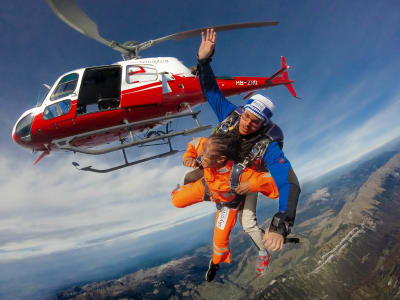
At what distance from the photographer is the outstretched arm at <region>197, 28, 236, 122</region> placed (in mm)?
3523

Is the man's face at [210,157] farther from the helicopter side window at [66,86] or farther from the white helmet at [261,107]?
the helicopter side window at [66,86]

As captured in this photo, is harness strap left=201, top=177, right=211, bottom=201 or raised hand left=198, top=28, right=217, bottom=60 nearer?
raised hand left=198, top=28, right=217, bottom=60

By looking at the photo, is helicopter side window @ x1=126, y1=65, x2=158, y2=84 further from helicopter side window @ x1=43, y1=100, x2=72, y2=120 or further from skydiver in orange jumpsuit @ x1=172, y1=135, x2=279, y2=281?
skydiver in orange jumpsuit @ x1=172, y1=135, x2=279, y2=281

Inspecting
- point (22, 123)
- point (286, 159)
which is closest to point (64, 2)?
point (22, 123)

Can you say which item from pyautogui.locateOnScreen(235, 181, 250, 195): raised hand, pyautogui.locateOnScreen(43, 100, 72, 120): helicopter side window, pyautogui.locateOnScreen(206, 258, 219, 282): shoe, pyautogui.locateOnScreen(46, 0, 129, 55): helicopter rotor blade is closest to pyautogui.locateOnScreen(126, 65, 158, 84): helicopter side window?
pyautogui.locateOnScreen(46, 0, 129, 55): helicopter rotor blade

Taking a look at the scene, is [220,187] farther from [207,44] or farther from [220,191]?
[207,44]

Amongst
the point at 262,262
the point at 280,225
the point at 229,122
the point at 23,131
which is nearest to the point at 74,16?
the point at 23,131

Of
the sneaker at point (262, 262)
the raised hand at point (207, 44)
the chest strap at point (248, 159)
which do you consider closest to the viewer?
the chest strap at point (248, 159)

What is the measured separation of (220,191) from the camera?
12.9ft

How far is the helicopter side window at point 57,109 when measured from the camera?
6.64 meters

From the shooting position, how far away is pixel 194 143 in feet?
13.0

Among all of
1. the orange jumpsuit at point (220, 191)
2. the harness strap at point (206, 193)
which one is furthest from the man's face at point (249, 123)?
the harness strap at point (206, 193)

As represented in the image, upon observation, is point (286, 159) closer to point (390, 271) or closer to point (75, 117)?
point (75, 117)

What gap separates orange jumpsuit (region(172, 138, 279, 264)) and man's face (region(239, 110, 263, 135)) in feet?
2.20
